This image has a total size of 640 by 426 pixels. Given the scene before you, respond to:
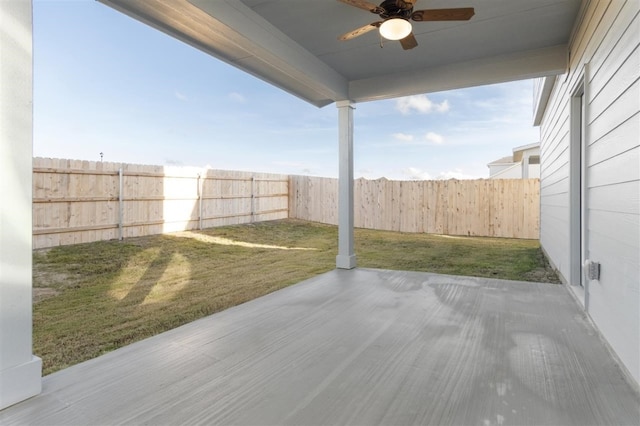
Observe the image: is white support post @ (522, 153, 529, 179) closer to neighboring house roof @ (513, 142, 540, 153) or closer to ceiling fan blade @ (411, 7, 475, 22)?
neighboring house roof @ (513, 142, 540, 153)

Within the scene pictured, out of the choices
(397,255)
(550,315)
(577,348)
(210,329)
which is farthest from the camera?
(397,255)

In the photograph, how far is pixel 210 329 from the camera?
254 centimetres

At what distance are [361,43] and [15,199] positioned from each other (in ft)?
10.0

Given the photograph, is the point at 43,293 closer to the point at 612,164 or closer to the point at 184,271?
the point at 184,271

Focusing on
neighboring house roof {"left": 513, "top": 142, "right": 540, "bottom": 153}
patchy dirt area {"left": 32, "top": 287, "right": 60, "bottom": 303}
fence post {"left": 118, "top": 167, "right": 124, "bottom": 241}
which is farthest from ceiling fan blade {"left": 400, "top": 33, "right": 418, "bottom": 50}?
neighboring house roof {"left": 513, "top": 142, "right": 540, "bottom": 153}

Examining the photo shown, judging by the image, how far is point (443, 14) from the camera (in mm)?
2475

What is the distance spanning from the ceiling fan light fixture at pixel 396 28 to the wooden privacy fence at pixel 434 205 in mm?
7432

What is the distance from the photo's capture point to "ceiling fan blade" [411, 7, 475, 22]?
241cm

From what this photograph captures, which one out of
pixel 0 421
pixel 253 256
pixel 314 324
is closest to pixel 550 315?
pixel 314 324

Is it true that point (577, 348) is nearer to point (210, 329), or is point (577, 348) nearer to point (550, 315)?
point (550, 315)

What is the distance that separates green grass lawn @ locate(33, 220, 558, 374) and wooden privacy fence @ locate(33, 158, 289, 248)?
31cm

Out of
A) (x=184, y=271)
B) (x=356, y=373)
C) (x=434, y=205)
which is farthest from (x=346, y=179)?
(x=434, y=205)

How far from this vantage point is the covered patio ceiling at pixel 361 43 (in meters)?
2.70

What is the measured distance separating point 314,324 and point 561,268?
3327 mm
